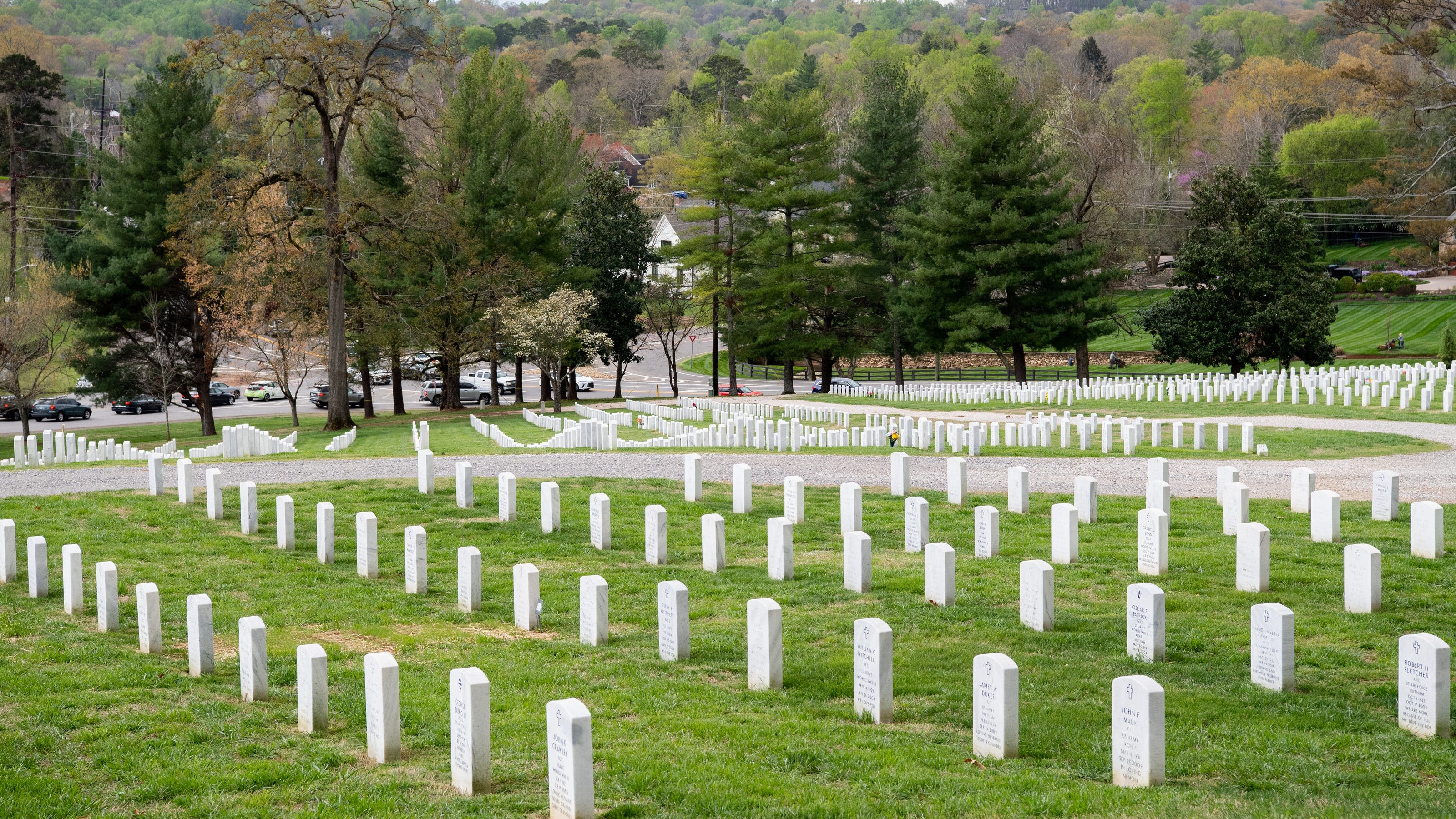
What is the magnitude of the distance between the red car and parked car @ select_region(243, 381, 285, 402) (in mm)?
21528

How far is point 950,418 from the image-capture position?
30.0m

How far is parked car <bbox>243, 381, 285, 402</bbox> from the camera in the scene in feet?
200

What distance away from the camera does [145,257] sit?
39375mm

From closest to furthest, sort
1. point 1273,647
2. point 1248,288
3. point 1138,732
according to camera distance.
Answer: point 1138,732 → point 1273,647 → point 1248,288

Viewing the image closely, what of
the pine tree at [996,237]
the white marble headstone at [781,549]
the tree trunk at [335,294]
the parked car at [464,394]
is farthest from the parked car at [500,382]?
the white marble headstone at [781,549]

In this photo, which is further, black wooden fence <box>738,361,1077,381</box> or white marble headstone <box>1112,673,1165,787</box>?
black wooden fence <box>738,361,1077,381</box>

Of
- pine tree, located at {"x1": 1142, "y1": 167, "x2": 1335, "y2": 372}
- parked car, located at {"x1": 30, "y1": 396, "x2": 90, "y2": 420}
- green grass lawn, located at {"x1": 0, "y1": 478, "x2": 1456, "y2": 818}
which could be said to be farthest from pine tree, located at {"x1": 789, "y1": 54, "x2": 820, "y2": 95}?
green grass lawn, located at {"x1": 0, "y1": 478, "x2": 1456, "y2": 818}

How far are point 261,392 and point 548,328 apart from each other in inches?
1029

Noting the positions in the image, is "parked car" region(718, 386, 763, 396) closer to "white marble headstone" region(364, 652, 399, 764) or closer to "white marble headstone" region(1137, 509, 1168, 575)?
"white marble headstone" region(1137, 509, 1168, 575)

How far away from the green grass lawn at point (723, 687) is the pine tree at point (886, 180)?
119 ft

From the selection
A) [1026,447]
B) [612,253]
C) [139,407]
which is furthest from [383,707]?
[139,407]

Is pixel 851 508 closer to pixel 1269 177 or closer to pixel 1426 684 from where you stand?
pixel 1426 684

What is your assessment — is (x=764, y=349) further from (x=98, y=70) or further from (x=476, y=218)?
(x=98, y=70)

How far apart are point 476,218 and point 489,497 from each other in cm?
2975
